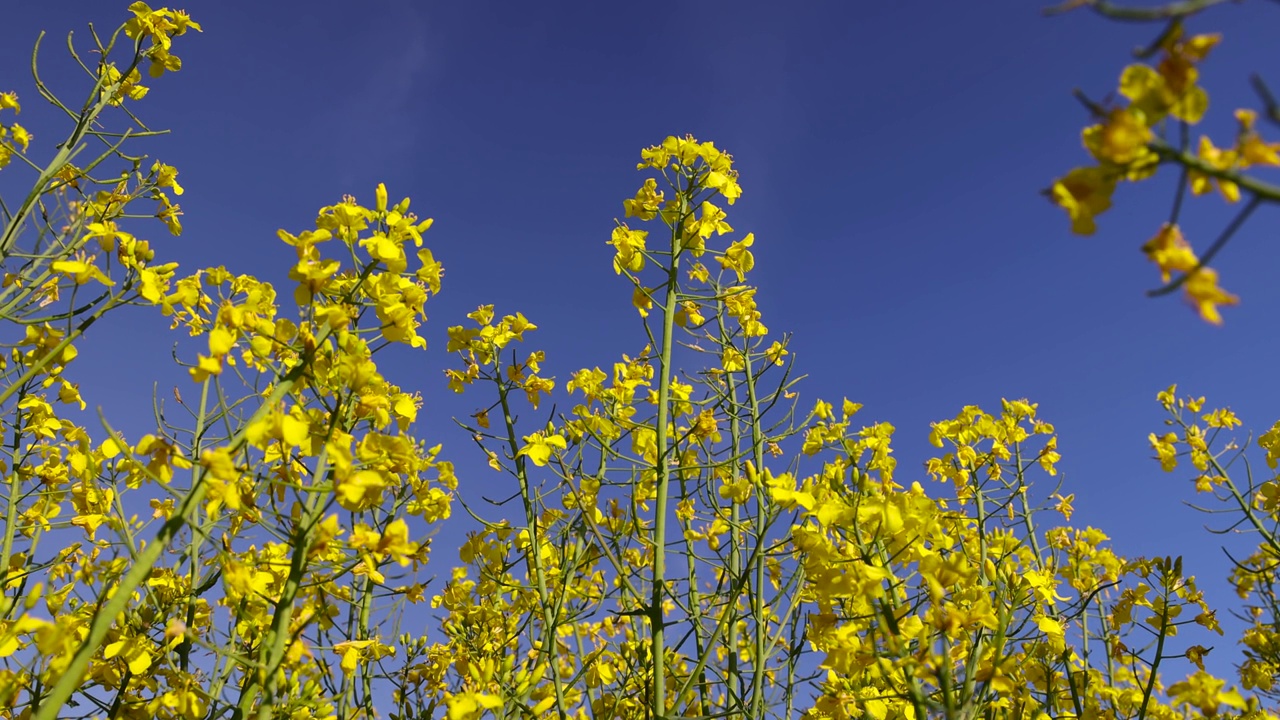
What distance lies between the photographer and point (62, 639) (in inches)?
72.3

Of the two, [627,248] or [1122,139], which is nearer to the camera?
[1122,139]

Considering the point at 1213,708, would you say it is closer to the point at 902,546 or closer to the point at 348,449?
the point at 902,546

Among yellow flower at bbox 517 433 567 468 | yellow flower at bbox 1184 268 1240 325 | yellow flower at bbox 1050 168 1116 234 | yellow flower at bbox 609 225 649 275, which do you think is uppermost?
yellow flower at bbox 609 225 649 275

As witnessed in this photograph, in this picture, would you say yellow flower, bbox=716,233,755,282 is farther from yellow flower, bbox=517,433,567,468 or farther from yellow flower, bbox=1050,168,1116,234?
yellow flower, bbox=1050,168,1116,234

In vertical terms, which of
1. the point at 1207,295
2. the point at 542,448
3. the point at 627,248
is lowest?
the point at 1207,295

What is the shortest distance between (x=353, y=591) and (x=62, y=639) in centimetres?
188

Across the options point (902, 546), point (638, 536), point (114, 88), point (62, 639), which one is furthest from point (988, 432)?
point (114, 88)

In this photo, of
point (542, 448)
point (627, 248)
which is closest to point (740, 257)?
point (627, 248)

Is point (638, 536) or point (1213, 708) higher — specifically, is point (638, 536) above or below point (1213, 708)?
above

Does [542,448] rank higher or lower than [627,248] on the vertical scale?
lower

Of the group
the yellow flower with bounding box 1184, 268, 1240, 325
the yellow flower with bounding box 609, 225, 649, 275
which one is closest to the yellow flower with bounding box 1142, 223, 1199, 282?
the yellow flower with bounding box 1184, 268, 1240, 325

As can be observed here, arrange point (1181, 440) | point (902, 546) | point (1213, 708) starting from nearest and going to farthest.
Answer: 1. point (1213, 708)
2. point (902, 546)
3. point (1181, 440)

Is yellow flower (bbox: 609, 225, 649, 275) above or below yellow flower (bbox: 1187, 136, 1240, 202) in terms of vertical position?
above

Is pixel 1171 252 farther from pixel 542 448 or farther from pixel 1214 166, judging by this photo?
pixel 542 448
